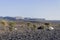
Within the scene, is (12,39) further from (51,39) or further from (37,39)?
(51,39)

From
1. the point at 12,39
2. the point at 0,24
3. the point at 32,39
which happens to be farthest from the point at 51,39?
the point at 0,24

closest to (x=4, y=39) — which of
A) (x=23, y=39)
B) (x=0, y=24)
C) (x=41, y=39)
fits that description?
(x=23, y=39)

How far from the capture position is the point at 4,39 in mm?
19469

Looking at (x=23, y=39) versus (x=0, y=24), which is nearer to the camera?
(x=23, y=39)

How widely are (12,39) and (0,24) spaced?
28.1m

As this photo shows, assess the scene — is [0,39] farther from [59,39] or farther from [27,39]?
[59,39]

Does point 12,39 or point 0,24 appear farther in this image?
point 0,24

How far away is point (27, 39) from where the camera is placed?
1917cm

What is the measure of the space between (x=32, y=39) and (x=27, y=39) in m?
0.42

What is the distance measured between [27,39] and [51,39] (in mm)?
2002

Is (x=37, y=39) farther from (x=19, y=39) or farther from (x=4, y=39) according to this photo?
(x=4, y=39)

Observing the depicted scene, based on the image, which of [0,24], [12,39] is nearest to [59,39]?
[12,39]

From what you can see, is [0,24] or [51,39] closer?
[51,39]

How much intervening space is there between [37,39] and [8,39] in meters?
2.43
